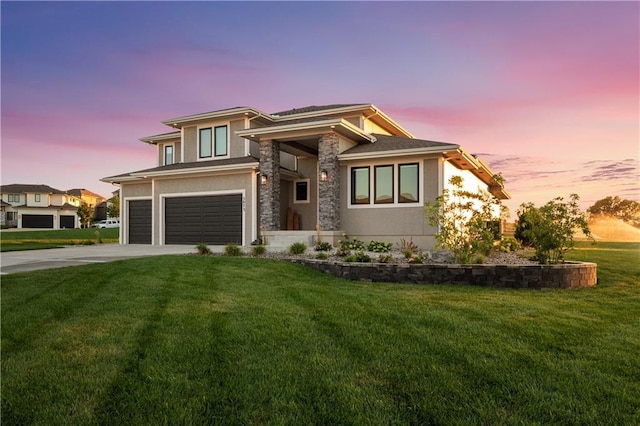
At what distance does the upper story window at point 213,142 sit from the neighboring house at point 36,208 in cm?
4763

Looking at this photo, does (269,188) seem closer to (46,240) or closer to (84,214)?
(46,240)

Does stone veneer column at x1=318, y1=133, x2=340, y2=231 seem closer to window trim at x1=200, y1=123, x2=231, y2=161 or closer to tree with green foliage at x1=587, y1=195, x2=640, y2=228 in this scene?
window trim at x1=200, y1=123, x2=231, y2=161

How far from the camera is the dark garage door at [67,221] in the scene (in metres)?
58.3

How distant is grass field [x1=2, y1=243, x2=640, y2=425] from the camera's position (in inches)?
111

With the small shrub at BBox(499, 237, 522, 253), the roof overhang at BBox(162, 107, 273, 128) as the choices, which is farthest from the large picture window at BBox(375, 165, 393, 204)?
the roof overhang at BBox(162, 107, 273, 128)

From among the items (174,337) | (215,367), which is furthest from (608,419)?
(174,337)

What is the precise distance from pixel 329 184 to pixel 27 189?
59009 mm

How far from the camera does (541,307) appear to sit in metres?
6.21

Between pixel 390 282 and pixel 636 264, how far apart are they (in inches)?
290

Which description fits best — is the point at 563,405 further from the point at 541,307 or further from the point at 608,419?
the point at 541,307

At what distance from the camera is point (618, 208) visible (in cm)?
4831

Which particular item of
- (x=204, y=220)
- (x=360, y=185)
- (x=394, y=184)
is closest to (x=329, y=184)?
(x=360, y=185)

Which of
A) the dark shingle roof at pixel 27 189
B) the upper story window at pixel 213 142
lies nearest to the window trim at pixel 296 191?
the upper story window at pixel 213 142

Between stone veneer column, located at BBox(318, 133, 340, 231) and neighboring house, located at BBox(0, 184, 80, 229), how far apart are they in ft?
180
